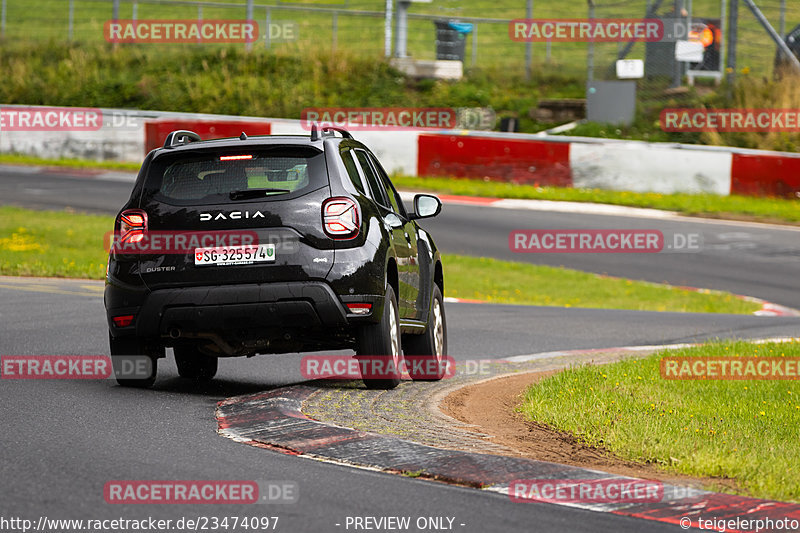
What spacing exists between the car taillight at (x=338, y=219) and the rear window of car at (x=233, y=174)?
0.17m

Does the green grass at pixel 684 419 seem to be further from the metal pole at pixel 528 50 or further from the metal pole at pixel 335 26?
the metal pole at pixel 335 26

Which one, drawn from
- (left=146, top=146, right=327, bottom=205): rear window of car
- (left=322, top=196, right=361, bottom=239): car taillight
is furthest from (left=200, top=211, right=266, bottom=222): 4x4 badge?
(left=322, top=196, right=361, bottom=239): car taillight

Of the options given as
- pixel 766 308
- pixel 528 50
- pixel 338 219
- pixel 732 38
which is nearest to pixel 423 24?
pixel 528 50

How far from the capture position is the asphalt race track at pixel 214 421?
5270 millimetres

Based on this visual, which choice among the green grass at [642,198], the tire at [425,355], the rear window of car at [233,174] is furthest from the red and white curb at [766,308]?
the rear window of car at [233,174]

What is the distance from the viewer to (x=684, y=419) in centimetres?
747

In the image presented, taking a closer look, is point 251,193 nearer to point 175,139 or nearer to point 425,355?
point 175,139

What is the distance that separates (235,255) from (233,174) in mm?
585

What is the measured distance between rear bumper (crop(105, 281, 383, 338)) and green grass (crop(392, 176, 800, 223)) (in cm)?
1718

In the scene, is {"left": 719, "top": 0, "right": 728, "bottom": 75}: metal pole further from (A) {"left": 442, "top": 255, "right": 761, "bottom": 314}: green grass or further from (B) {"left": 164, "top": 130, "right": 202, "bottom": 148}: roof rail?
(B) {"left": 164, "top": 130, "right": 202, "bottom": 148}: roof rail

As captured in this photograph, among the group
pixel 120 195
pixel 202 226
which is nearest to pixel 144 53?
pixel 120 195

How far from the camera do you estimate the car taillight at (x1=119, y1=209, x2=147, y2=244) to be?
8133 mm

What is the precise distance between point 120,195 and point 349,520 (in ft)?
69.8

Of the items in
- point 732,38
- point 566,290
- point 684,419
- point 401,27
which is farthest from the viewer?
point 401,27
